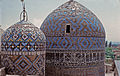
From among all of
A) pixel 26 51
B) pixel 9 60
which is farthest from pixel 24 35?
pixel 9 60

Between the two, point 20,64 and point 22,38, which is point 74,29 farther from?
point 20,64

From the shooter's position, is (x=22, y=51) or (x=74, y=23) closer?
(x=22, y=51)

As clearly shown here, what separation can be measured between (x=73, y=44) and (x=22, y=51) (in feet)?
7.76

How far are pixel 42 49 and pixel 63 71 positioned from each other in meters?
1.88

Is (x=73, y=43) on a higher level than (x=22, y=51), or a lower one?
higher

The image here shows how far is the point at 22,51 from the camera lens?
4.92m

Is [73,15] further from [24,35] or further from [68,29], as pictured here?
[24,35]

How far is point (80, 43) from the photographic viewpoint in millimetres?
6762

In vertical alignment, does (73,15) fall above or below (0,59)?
above

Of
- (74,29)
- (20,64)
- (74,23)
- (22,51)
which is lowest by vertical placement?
(20,64)

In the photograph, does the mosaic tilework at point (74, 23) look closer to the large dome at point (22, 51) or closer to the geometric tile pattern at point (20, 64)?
the large dome at point (22, 51)

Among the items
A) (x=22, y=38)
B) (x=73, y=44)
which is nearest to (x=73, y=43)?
(x=73, y=44)

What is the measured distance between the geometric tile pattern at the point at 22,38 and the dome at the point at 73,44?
1.64 meters

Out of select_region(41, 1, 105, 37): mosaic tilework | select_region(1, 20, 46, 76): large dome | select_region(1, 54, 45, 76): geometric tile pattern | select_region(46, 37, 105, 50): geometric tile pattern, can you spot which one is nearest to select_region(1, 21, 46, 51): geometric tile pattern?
select_region(1, 20, 46, 76): large dome
